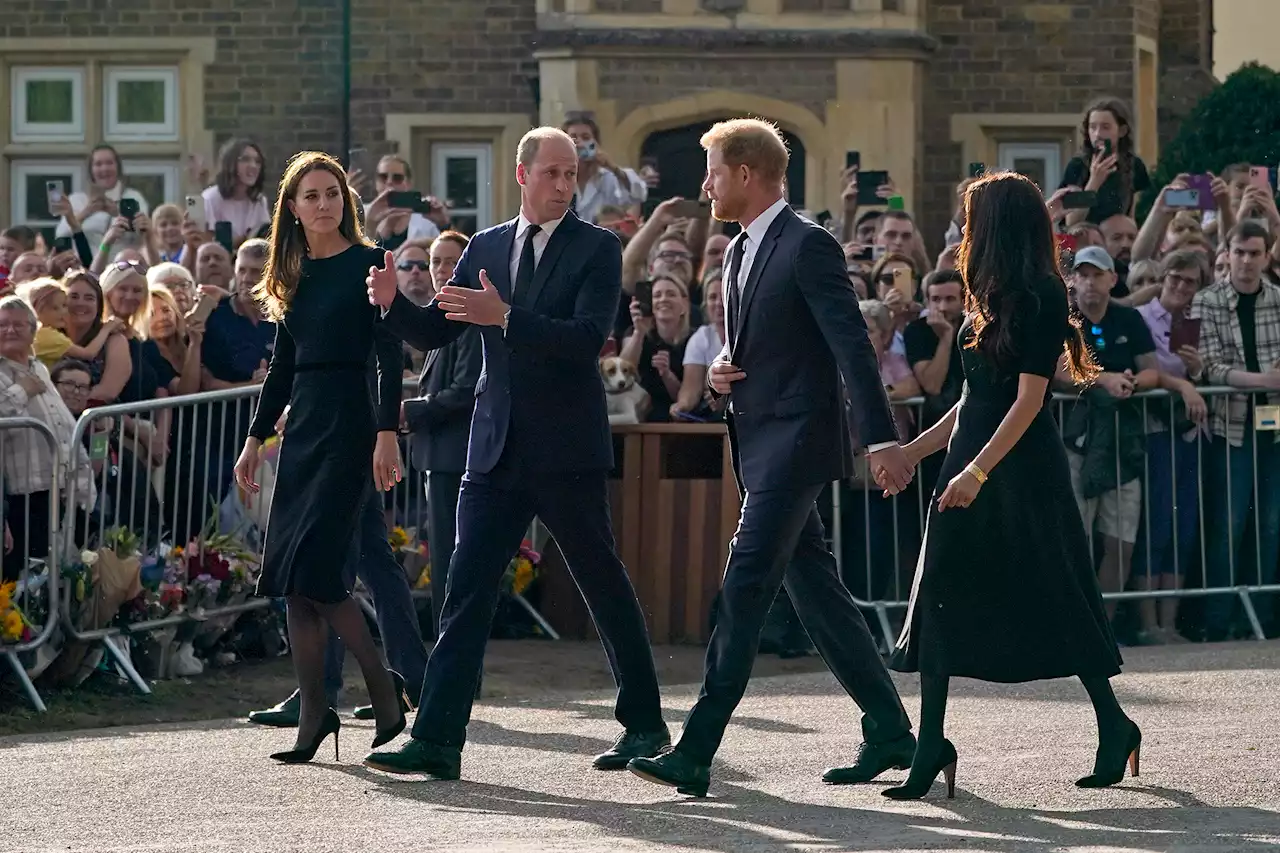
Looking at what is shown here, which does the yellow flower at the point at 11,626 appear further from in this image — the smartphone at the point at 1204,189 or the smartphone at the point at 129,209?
the smartphone at the point at 1204,189

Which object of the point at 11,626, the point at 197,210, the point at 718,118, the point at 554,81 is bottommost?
the point at 11,626

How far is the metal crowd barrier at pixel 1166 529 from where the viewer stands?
12055mm

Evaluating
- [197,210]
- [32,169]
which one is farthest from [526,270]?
[32,169]

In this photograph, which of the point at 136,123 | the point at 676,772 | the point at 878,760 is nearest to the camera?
the point at 676,772

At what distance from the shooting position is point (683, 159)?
22516 mm

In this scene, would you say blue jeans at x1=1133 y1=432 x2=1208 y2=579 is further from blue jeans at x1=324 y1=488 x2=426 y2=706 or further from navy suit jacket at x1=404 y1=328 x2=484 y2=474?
blue jeans at x1=324 y1=488 x2=426 y2=706

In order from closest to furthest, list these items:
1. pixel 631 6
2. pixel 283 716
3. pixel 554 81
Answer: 1. pixel 283 716
2. pixel 631 6
3. pixel 554 81

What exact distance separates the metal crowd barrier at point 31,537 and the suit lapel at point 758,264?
3844 millimetres

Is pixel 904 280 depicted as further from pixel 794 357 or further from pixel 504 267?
pixel 794 357

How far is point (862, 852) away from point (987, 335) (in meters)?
1.68

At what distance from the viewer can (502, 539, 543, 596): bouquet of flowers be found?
1236 centimetres

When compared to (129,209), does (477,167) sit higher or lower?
higher

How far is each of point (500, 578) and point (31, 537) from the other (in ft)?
11.2

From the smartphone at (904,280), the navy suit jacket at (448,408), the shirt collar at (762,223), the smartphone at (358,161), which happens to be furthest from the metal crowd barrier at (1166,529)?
the smartphone at (358,161)
